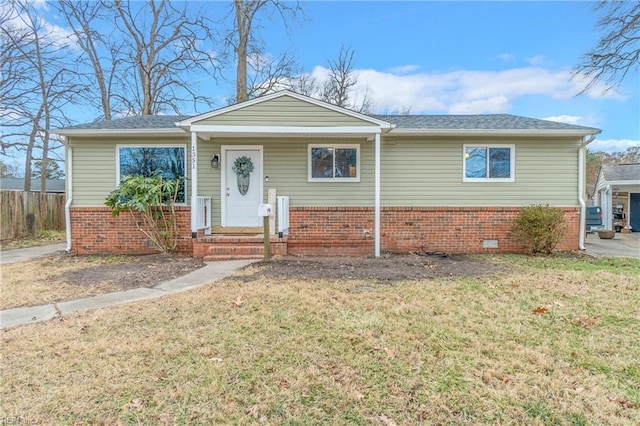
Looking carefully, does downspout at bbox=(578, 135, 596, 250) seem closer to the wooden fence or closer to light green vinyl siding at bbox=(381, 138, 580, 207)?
light green vinyl siding at bbox=(381, 138, 580, 207)

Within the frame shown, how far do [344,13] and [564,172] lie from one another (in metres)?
9.78

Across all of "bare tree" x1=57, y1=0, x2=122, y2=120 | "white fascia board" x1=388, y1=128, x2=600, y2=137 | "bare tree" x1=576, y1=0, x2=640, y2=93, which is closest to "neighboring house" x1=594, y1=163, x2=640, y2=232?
"bare tree" x1=576, y1=0, x2=640, y2=93

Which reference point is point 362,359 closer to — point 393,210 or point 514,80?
point 393,210

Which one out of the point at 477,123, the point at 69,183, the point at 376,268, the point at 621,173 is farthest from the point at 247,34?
the point at 621,173

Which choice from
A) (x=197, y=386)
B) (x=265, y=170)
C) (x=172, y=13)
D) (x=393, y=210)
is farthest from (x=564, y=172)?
(x=172, y=13)

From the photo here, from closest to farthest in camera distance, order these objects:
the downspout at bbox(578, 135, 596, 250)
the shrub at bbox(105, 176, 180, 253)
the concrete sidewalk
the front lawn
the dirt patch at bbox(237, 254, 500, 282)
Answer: the front lawn < the concrete sidewalk < the dirt patch at bbox(237, 254, 500, 282) < the shrub at bbox(105, 176, 180, 253) < the downspout at bbox(578, 135, 596, 250)

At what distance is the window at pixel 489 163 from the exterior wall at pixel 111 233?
7.30m

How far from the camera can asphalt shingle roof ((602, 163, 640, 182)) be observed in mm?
15500

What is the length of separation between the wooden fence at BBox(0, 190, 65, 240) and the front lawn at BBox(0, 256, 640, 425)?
9818 millimetres

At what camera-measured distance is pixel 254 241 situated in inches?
294

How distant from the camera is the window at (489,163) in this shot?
843cm

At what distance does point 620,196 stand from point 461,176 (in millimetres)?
14706

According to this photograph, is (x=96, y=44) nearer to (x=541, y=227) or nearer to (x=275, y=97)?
(x=275, y=97)

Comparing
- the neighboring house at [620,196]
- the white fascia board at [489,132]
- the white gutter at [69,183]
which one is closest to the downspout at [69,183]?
the white gutter at [69,183]
